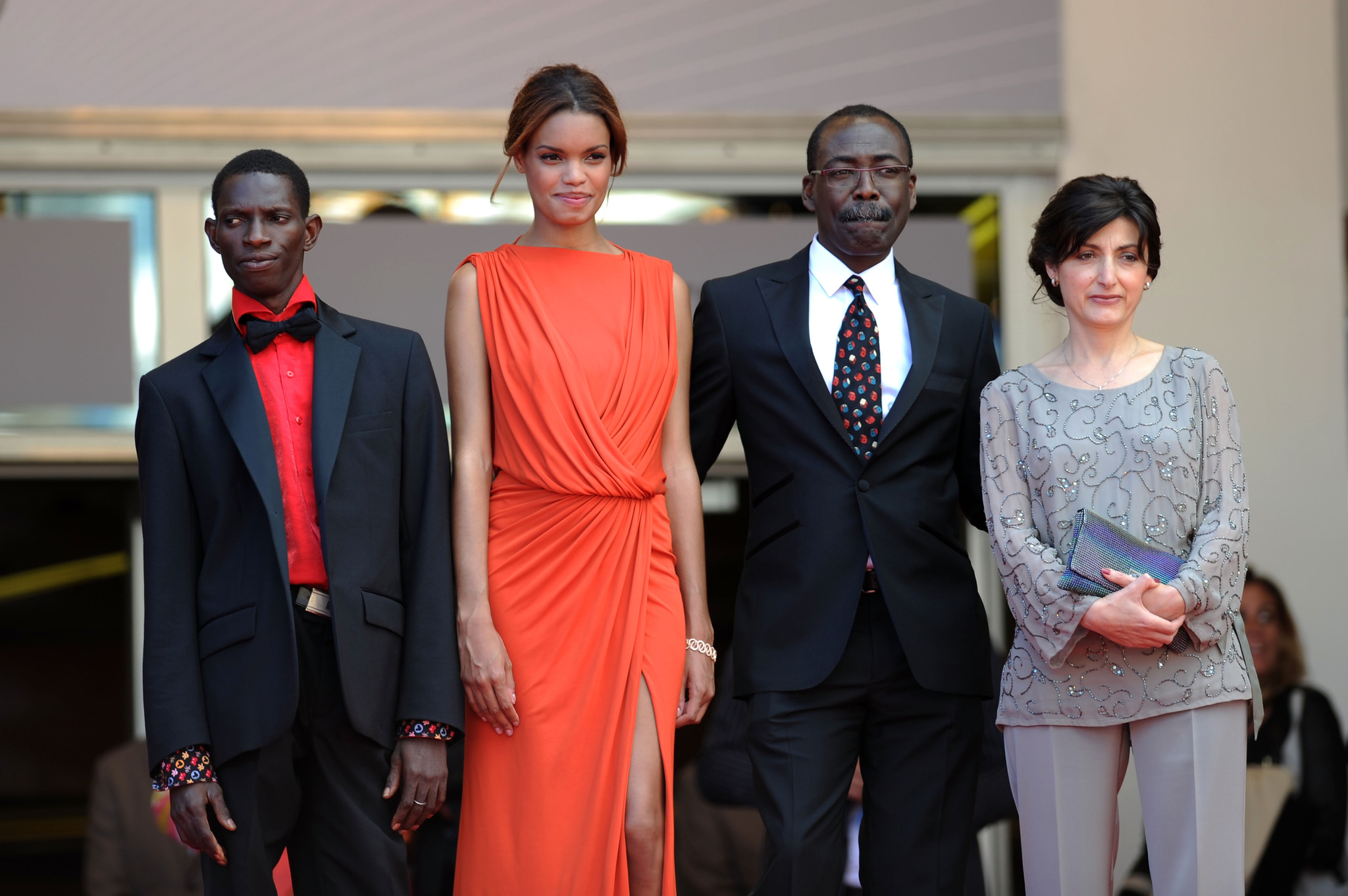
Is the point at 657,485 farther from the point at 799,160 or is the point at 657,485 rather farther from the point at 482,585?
the point at 799,160

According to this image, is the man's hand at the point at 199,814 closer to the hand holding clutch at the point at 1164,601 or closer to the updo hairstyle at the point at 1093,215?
the hand holding clutch at the point at 1164,601

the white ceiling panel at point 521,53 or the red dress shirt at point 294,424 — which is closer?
the red dress shirt at point 294,424

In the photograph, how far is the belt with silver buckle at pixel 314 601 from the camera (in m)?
2.80

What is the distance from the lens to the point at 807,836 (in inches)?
119

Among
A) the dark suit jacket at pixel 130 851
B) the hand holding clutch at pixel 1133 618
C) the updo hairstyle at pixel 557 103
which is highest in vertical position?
the updo hairstyle at pixel 557 103

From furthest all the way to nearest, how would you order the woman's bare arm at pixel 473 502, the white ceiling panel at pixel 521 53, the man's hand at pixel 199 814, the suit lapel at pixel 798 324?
the white ceiling panel at pixel 521 53 → the suit lapel at pixel 798 324 → the woman's bare arm at pixel 473 502 → the man's hand at pixel 199 814

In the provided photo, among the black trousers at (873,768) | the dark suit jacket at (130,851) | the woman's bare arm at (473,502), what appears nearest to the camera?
the woman's bare arm at (473,502)

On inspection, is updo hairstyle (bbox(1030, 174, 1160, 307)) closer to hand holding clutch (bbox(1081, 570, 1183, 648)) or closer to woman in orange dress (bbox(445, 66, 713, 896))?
hand holding clutch (bbox(1081, 570, 1183, 648))

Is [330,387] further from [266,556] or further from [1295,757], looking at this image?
[1295,757]

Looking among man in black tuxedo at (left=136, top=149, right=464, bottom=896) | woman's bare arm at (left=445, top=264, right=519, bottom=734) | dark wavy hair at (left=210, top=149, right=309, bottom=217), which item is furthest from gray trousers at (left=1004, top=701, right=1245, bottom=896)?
dark wavy hair at (left=210, top=149, right=309, bottom=217)

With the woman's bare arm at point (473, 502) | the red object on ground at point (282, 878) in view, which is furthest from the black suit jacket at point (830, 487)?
the red object on ground at point (282, 878)

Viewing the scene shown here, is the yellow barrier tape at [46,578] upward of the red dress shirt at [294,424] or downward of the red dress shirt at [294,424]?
downward

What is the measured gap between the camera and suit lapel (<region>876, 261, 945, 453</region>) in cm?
315

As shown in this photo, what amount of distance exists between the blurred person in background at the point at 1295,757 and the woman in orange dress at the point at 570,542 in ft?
8.57
